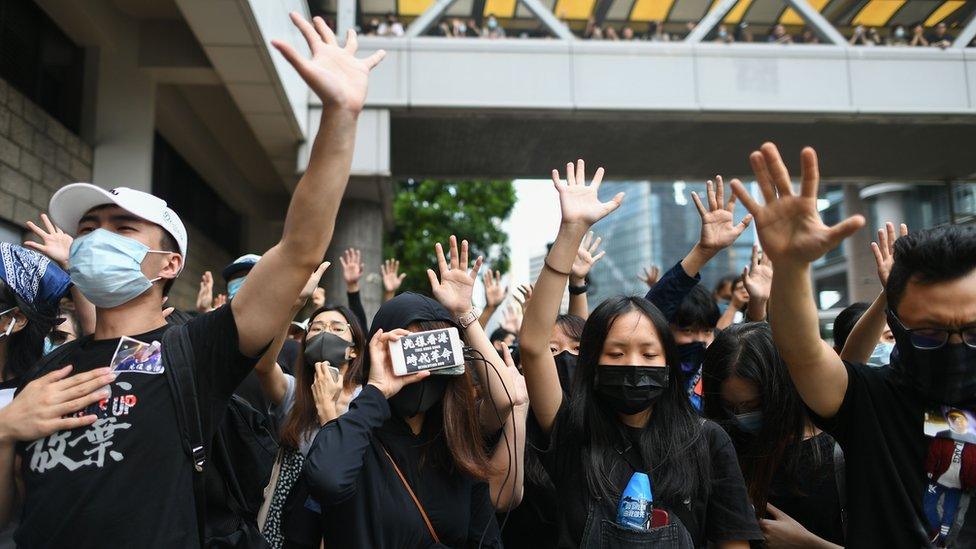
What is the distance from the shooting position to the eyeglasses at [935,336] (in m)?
1.87

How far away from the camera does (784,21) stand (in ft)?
47.9

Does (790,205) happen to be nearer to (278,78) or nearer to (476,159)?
(278,78)

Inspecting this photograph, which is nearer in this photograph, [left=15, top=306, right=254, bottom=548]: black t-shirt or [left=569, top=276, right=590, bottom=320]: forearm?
[left=15, top=306, right=254, bottom=548]: black t-shirt

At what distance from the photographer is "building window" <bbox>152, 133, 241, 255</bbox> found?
11.0 meters

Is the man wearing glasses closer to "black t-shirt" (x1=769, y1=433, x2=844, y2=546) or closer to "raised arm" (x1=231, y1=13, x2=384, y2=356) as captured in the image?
"black t-shirt" (x1=769, y1=433, x2=844, y2=546)

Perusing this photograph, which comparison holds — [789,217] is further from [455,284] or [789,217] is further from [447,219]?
[447,219]

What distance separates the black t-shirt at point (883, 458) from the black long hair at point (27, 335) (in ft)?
9.11

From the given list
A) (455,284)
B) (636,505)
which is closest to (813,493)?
(636,505)

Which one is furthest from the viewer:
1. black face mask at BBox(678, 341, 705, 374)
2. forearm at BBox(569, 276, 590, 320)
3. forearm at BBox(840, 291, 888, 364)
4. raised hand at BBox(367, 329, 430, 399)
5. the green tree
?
the green tree

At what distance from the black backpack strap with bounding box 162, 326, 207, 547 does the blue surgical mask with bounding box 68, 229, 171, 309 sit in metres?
0.22

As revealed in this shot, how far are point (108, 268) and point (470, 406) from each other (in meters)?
1.21

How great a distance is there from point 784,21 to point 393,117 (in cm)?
873

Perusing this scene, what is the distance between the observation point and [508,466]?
8.51 feet

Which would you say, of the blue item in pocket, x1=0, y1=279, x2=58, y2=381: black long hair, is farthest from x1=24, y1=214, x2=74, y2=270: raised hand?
the blue item in pocket
